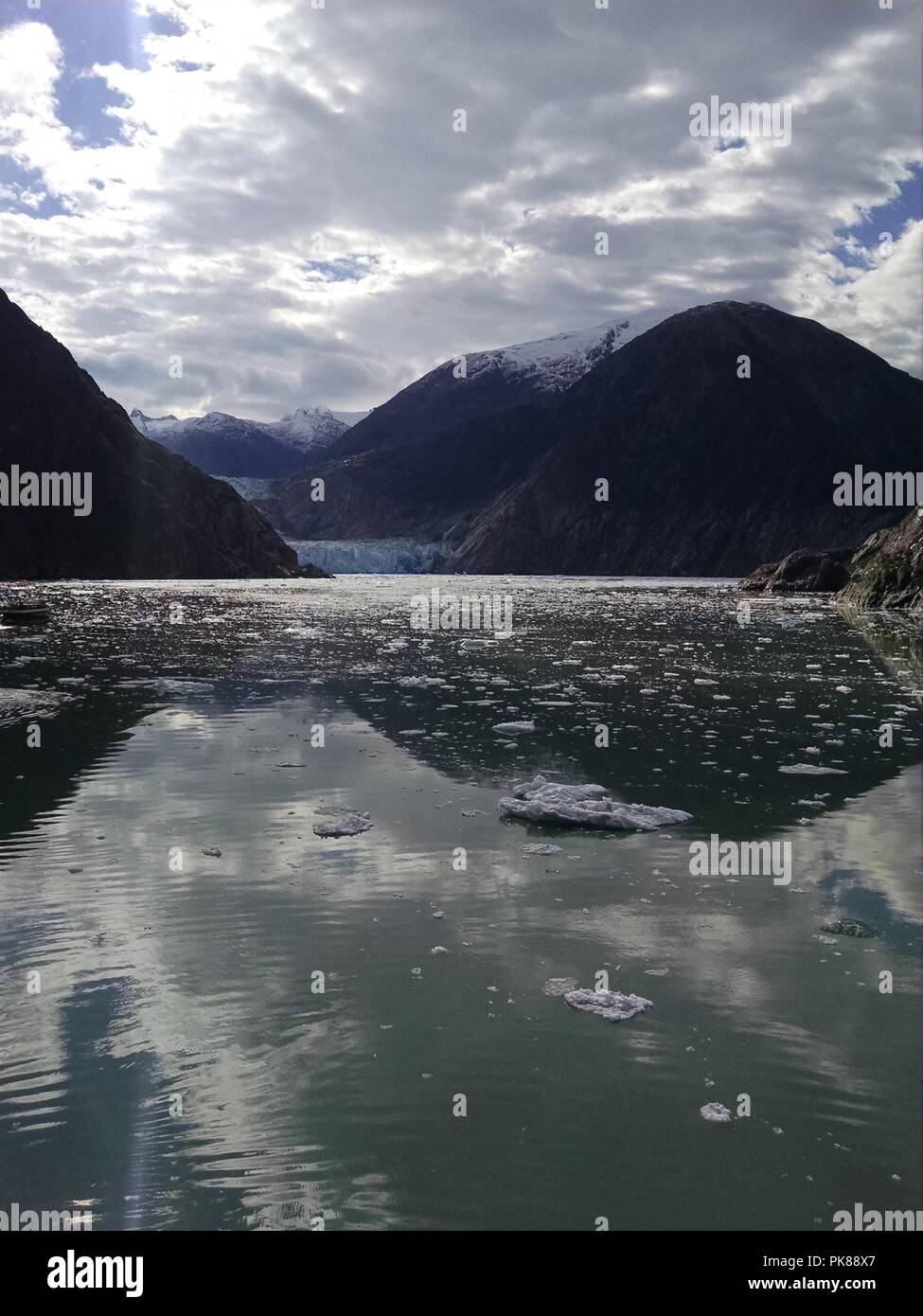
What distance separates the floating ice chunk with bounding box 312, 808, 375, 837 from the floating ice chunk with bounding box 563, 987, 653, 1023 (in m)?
4.55

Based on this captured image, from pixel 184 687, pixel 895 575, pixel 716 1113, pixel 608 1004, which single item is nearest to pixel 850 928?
pixel 608 1004

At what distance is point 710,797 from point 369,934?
610cm

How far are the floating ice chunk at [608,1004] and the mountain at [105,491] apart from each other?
14157 cm

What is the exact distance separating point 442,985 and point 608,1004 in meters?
1.23

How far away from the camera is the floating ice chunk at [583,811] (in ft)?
36.9

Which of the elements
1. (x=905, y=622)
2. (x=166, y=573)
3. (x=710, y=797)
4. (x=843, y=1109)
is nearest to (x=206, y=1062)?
(x=843, y=1109)

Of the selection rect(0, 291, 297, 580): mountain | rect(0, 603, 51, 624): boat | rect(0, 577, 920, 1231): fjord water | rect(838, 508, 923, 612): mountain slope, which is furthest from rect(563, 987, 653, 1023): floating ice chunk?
rect(0, 291, 297, 580): mountain

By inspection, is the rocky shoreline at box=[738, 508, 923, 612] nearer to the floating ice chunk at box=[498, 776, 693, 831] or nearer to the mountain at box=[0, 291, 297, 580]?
the floating ice chunk at box=[498, 776, 693, 831]

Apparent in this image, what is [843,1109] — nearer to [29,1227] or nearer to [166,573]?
[29,1227]

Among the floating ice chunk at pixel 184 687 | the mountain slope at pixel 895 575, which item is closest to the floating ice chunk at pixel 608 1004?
the floating ice chunk at pixel 184 687

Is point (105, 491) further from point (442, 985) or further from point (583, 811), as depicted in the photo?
point (442, 985)
